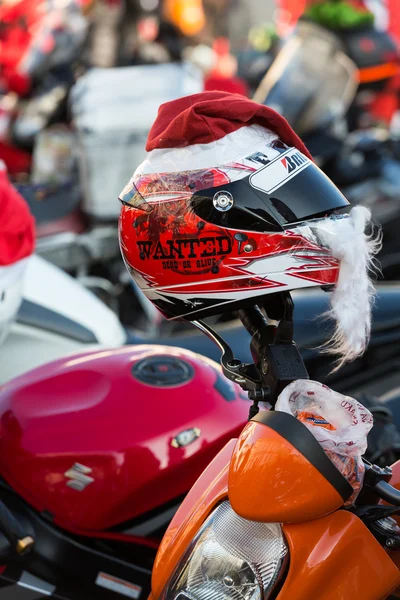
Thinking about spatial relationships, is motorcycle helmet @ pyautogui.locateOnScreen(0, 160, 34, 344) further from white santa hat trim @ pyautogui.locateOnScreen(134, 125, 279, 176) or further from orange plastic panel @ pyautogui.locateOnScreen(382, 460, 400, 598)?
orange plastic panel @ pyautogui.locateOnScreen(382, 460, 400, 598)

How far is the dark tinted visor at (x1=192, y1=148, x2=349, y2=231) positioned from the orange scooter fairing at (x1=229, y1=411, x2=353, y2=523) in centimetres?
29

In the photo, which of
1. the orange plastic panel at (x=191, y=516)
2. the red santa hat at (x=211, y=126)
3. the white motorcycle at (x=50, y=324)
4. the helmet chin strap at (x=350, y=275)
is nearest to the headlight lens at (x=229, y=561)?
the orange plastic panel at (x=191, y=516)

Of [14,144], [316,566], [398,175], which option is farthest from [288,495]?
[14,144]

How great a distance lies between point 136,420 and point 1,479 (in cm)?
31

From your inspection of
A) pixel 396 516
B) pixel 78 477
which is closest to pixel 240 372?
pixel 396 516

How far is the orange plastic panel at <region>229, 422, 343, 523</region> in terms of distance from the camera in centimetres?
103

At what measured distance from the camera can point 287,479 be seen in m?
1.03

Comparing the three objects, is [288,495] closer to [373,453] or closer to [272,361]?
[272,361]

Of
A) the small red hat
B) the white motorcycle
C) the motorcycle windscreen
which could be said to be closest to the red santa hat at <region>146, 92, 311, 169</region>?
the small red hat

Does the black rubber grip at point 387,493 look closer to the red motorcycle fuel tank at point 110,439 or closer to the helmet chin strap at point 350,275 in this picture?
the helmet chin strap at point 350,275

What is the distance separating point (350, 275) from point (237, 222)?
182 mm

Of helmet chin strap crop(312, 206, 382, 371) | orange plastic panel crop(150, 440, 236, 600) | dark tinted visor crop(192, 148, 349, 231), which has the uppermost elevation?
dark tinted visor crop(192, 148, 349, 231)

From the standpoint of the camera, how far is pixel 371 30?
6.86 metres

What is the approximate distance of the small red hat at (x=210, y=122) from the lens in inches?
47.7
